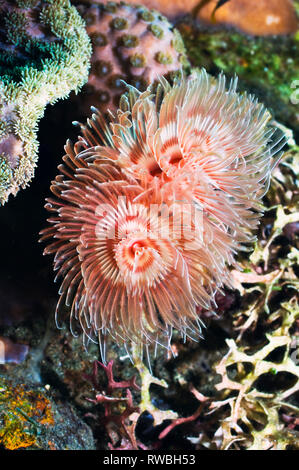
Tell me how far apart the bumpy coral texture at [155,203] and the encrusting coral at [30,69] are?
11.4 inches

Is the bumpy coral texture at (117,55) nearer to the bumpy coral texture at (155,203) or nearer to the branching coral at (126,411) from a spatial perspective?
the bumpy coral texture at (155,203)

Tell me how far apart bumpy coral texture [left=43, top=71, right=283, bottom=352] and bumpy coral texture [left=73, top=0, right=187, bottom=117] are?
42cm

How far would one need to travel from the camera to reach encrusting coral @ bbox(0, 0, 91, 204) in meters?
2.21

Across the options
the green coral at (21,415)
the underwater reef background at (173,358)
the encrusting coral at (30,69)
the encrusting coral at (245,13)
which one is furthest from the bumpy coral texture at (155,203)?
the encrusting coral at (245,13)

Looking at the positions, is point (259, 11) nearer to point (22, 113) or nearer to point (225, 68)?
point (225, 68)

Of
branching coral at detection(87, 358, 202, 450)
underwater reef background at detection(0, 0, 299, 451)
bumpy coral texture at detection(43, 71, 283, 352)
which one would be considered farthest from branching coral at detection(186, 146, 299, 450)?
bumpy coral texture at detection(43, 71, 283, 352)

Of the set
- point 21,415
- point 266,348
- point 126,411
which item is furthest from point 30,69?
point 266,348

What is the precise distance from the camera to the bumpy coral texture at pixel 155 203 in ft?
7.62

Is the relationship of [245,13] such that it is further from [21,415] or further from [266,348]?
[21,415]

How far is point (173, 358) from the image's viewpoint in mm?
3385

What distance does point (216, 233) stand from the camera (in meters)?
2.48

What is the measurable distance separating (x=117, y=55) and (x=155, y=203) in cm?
136

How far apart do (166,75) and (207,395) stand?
9.41 ft
